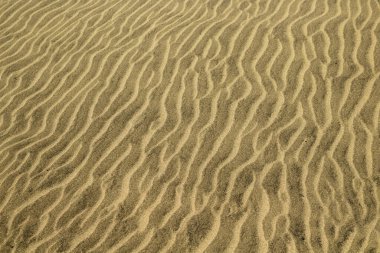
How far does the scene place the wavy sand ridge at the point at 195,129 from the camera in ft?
11.7

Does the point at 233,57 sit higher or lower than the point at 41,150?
higher

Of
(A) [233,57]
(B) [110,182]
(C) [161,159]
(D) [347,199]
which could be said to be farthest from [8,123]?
(D) [347,199]

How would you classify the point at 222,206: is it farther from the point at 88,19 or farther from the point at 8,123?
the point at 88,19

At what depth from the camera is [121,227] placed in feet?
11.8

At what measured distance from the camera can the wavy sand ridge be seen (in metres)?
3.56

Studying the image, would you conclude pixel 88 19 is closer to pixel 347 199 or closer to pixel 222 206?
pixel 222 206

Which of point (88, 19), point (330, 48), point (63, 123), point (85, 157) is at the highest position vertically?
point (88, 19)

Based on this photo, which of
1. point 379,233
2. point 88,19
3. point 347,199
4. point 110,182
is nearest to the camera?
point 379,233

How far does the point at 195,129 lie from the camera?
14.3 feet

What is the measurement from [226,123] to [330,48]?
6.01ft

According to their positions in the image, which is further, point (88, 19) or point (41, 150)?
point (88, 19)

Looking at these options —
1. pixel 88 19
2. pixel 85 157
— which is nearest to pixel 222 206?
pixel 85 157

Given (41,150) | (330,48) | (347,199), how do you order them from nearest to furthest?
(347,199)
(41,150)
(330,48)

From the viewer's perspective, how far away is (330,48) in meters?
5.15
